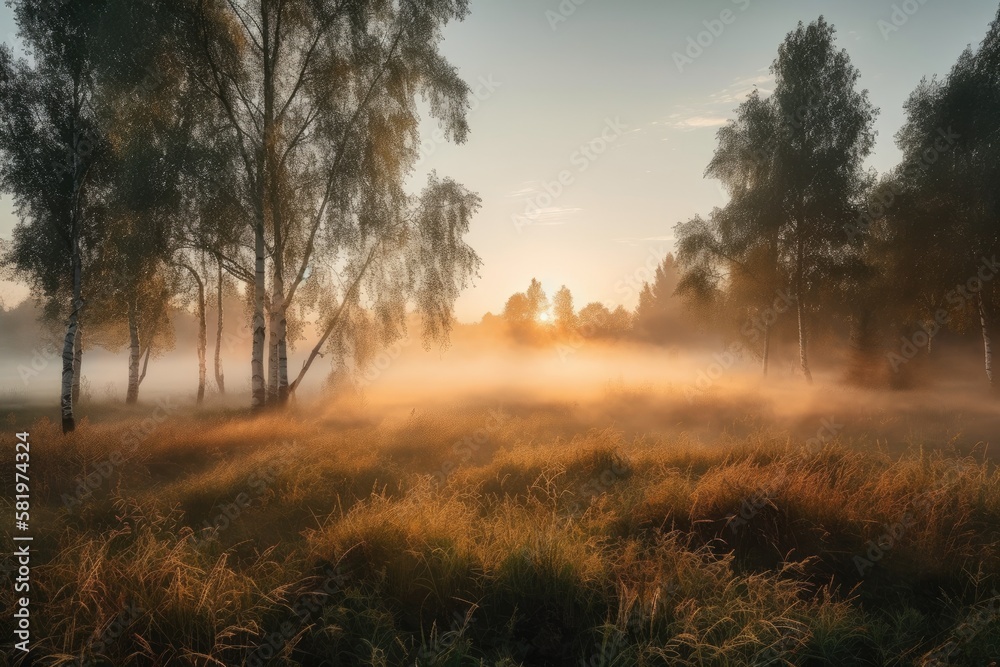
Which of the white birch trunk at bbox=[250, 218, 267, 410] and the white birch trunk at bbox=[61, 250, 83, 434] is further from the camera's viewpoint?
the white birch trunk at bbox=[250, 218, 267, 410]

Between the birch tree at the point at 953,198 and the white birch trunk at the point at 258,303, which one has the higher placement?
the birch tree at the point at 953,198

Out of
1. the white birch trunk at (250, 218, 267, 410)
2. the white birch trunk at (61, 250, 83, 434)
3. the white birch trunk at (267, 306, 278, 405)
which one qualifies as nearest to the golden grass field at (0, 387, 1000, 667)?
the white birch trunk at (61, 250, 83, 434)

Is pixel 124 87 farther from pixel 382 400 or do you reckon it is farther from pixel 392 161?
pixel 382 400

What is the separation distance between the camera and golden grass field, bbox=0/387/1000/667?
3.74m

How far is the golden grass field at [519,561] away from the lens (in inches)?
147

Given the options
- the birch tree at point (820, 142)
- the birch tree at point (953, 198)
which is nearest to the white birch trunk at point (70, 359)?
the birch tree at point (820, 142)

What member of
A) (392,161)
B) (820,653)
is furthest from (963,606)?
(392,161)

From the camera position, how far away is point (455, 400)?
783 inches

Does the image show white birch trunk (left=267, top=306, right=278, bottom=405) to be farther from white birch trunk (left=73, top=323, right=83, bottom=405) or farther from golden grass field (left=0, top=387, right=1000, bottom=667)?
white birch trunk (left=73, top=323, right=83, bottom=405)

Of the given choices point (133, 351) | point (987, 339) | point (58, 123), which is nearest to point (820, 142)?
point (987, 339)

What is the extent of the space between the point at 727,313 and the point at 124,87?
23.5m

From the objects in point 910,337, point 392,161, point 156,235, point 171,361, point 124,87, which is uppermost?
point 124,87

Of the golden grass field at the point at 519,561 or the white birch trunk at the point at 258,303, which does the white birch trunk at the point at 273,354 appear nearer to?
the white birch trunk at the point at 258,303

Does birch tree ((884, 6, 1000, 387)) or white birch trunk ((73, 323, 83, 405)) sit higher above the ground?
birch tree ((884, 6, 1000, 387))
